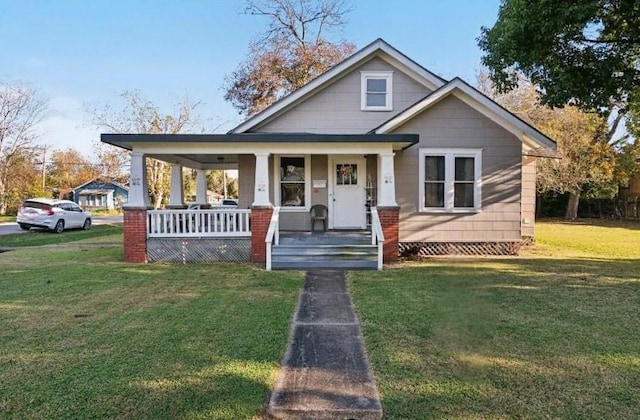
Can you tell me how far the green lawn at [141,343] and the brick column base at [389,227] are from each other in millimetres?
2645

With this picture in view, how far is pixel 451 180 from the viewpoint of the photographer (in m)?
11.8

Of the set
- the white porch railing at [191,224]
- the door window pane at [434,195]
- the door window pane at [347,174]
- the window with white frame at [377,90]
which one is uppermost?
the window with white frame at [377,90]

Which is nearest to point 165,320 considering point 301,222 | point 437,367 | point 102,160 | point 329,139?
point 437,367

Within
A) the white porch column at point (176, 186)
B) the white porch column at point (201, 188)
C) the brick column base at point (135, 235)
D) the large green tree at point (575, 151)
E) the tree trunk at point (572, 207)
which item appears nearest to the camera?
the brick column base at point (135, 235)

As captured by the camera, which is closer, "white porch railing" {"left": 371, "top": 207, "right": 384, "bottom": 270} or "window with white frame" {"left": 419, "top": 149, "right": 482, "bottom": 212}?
"white porch railing" {"left": 371, "top": 207, "right": 384, "bottom": 270}

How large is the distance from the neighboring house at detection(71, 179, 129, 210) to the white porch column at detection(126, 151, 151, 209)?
55.4m

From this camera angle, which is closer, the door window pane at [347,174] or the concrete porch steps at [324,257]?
the concrete porch steps at [324,257]

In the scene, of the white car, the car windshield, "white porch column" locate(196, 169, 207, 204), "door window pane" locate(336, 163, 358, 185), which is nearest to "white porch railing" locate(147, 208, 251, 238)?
"door window pane" locate(336, 163, 358, 185)

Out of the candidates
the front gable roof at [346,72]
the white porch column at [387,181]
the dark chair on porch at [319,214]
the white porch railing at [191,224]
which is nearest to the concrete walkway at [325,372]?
the white porch column at [387,181]

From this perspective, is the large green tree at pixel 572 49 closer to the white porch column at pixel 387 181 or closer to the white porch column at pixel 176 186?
the white porch column at pixel 387 181

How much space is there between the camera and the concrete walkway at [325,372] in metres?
3.23

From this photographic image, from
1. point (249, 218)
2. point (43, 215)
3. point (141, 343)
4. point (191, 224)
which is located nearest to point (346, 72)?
point (249, 218)

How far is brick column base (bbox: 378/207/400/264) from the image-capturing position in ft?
33.3

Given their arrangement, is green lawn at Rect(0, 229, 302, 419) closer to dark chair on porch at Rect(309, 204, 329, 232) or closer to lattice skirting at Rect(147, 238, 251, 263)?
lattice skirting at Rect(147, 238, 251, 263)
